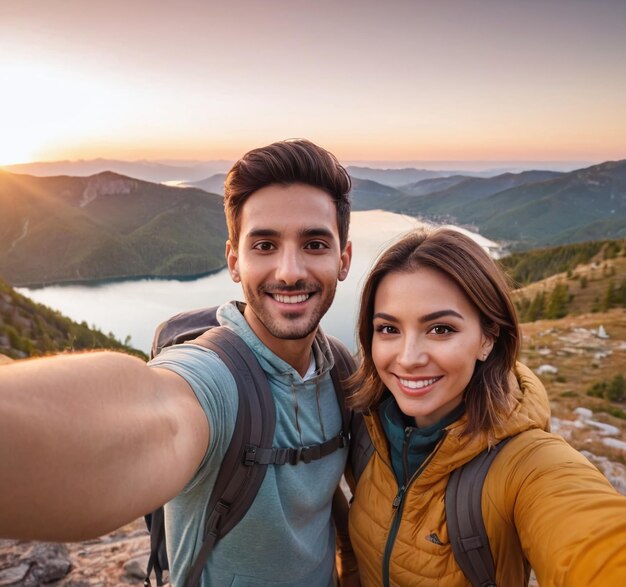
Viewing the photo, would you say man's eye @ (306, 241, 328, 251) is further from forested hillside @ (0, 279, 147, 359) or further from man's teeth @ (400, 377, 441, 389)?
forested hillside @ (0, 279, 147, 359)

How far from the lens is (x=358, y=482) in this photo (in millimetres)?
2562

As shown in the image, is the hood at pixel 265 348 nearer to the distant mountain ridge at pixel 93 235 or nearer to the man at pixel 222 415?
the man at pixel 222 415

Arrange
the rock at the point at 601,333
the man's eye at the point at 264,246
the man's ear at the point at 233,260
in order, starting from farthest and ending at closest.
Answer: the rock at the point at 601,333 → the man's ear at the point at 233,260 → the man's eye at the point at 264,246

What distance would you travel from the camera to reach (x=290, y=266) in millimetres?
2363

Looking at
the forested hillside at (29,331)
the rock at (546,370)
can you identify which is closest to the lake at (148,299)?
the forested hillside at (29,331)

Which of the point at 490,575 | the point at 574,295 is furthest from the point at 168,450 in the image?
the point at 574,295

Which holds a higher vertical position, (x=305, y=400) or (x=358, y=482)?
(x=305, y=400)

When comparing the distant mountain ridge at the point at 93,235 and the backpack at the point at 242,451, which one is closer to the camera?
the backpack at the point at 242,451

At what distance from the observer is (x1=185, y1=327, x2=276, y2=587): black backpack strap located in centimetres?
183

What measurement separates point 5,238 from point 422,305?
13983 cm

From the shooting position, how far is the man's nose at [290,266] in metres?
2.35

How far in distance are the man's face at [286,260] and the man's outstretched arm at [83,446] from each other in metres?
1.09

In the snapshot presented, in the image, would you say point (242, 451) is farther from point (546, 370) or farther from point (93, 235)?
point (93, 235)

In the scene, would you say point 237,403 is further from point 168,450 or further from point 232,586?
point 232,586
